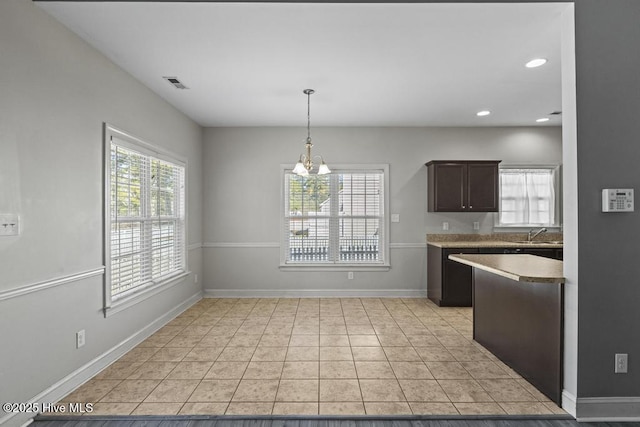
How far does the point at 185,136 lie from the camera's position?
4848 mm

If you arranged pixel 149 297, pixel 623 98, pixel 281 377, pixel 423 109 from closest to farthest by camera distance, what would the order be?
pixel 623 98, pixel 281 377, pixel 149 297, pixel 423 109

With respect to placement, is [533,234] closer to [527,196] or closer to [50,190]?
[527,196]

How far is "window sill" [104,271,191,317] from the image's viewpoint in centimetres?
313

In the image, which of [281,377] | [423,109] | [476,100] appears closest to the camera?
[281,377]

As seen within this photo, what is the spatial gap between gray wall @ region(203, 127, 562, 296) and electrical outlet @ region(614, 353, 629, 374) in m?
3.26

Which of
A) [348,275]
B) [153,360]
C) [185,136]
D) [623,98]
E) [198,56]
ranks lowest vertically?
[153,360]

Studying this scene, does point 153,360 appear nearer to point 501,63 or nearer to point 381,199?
point 381,199

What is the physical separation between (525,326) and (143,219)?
3.66m

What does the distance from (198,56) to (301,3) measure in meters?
1.20

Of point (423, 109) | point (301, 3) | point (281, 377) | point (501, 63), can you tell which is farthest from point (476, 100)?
point (281, 377)

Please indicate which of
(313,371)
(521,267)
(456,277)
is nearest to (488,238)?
(456,277)

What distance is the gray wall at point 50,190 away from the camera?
2.11 meters

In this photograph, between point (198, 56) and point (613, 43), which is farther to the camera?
point (198, 56)

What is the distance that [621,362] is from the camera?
2.25m
